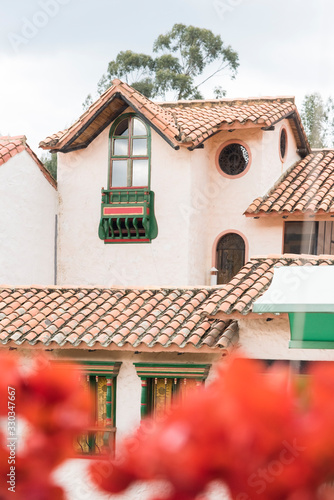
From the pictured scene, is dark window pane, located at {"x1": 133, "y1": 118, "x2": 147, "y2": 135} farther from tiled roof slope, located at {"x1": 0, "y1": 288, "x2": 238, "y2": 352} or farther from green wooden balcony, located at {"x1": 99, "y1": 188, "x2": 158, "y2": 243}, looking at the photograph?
tiled roof slope, located at {"x1": 0, "y1": 288, "x2": 238, "y2": 352}

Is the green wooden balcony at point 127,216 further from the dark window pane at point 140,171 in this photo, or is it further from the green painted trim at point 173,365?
the green painted trim at point 173,365

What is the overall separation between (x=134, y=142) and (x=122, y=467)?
15949mm

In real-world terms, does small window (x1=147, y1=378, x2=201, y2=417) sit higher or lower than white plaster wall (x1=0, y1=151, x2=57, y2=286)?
lower

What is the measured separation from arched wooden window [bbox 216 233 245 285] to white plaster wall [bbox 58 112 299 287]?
0.72 ft

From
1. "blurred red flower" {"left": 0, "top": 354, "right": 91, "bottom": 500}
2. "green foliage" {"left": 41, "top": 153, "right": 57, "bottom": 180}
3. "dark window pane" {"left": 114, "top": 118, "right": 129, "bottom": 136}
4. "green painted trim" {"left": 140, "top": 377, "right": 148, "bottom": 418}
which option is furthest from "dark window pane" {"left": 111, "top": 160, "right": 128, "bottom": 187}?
"blurred red flower" {"left": 0, "top": 354, "right": 91, "bottom": 500}

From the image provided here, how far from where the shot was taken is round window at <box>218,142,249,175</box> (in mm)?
17156

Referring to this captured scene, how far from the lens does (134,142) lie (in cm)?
1644

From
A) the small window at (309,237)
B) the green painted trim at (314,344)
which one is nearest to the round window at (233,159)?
the small window at (309,237)

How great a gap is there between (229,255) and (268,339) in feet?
22.0

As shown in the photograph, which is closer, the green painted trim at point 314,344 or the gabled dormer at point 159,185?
the green painted trim at point 314,344

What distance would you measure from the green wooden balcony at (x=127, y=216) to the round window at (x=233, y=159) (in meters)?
2.17

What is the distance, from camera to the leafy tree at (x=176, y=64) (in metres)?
21.2

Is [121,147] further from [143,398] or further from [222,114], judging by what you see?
[143,398]

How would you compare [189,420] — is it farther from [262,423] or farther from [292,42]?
[292,42]
